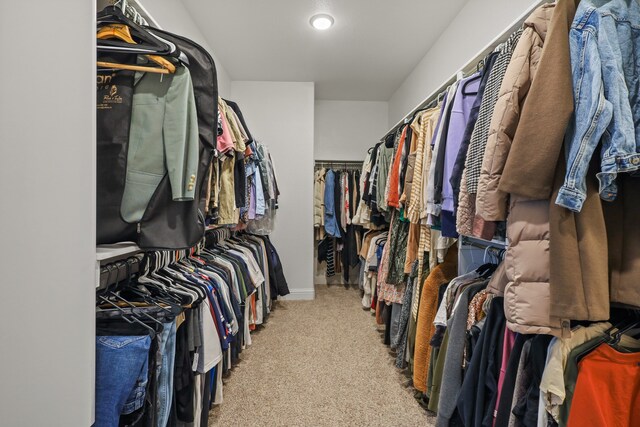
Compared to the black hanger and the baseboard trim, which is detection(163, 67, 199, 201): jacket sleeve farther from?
the baseboard trim

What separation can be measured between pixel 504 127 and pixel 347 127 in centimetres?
354

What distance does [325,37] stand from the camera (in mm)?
2645

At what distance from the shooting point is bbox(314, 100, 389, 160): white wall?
4.25 meters

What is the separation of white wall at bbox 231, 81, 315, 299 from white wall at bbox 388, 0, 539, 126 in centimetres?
122

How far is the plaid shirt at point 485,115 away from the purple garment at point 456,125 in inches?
8.7

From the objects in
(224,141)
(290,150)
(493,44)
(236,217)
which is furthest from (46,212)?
(290,150)

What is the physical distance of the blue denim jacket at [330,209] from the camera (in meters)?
3.81

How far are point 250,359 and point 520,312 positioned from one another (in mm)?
1941

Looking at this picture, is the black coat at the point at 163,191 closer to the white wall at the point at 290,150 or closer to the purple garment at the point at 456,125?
the purple garment at the point at 456,125

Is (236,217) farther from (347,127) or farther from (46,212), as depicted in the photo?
(347,127)

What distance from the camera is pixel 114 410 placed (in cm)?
84

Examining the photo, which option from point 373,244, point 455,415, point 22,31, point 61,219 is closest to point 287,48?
point 373,244

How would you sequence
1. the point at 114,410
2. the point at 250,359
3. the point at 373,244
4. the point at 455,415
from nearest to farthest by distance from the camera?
the point at 114,410 < the point at 455,415 < the point at 250,359 < the point at 373,244

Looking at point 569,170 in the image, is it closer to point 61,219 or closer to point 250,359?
point 61,219
